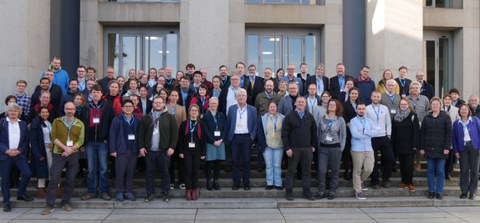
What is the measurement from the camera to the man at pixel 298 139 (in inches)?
350

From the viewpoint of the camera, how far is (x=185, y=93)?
10.1 m

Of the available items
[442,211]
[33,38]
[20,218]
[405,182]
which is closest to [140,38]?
[33,38]

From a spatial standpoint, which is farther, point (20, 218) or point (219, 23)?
point (219, 23)

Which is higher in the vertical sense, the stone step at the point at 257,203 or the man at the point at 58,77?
the man at the point at 58,77

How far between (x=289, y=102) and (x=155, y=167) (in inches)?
124

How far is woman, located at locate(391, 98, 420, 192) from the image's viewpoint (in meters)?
9.34

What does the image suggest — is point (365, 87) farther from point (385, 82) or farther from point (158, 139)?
point (158, 139)

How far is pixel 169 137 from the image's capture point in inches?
346

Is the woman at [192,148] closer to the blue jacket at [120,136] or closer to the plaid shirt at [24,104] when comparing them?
the blue jacket at [120,136]

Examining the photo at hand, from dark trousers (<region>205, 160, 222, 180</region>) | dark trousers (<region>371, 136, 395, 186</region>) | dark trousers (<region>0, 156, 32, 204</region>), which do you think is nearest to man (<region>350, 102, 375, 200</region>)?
dark trousers (<region>371, 136, 395, 186</region>)

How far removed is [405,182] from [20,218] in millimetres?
7638

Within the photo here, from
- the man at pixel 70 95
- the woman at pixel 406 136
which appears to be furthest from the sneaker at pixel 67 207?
the woman at pixel 406 136

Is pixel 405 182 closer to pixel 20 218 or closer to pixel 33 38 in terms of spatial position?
pixel 20 218

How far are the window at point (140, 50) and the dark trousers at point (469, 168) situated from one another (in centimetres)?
979
